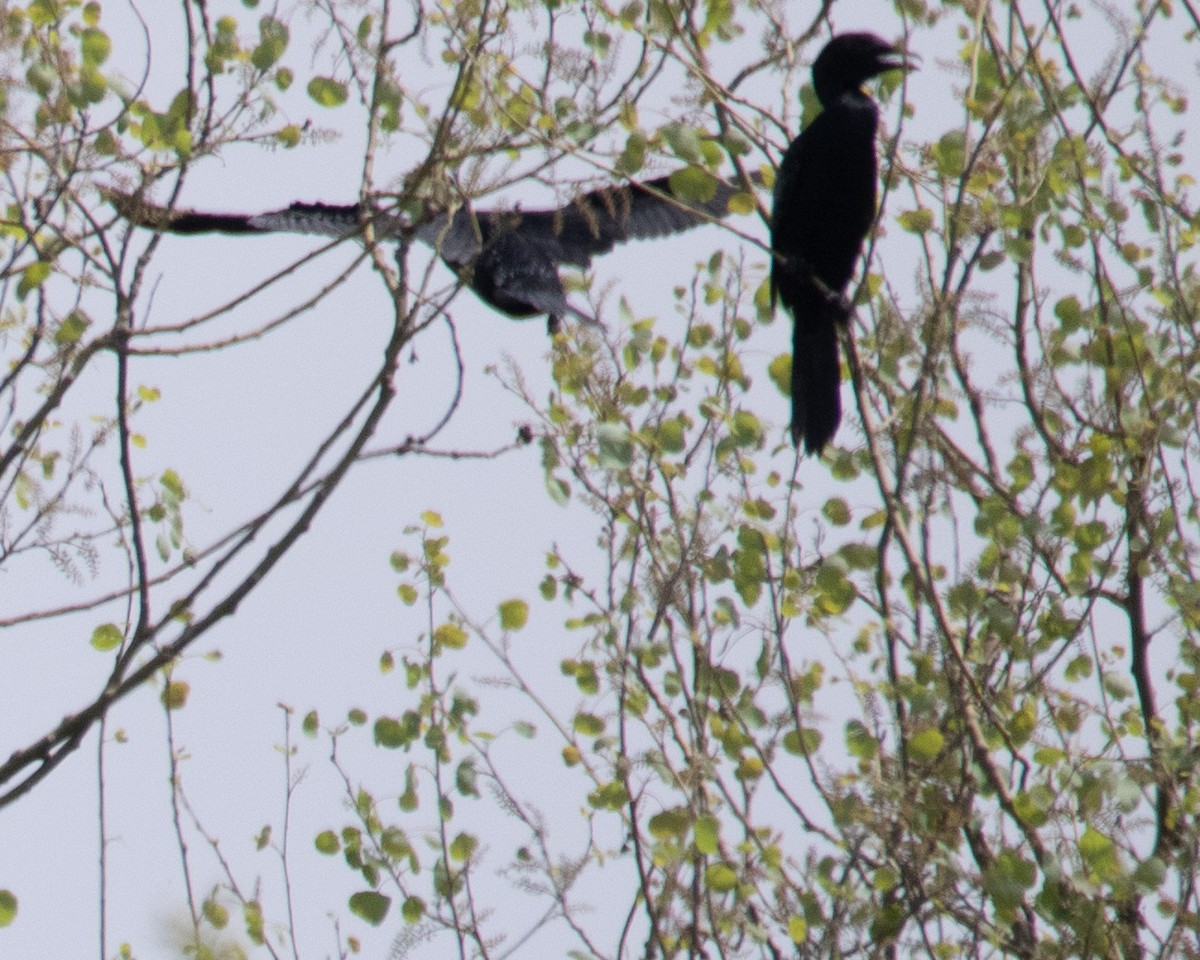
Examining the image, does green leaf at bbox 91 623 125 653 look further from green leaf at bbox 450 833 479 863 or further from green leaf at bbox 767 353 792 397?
green leaf at bbox 767 353 792 397

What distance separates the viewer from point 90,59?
2.82 meters

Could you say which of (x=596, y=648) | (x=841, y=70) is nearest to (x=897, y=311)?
(x=596, y=648)

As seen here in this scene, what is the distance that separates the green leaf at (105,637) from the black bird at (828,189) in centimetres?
237

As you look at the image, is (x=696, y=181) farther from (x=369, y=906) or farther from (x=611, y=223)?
(x=611, y=223)

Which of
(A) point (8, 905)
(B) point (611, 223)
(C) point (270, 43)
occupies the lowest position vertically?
(A) point (8, 905)

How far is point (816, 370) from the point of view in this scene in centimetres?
464

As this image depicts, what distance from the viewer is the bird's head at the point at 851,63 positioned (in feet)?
16.2

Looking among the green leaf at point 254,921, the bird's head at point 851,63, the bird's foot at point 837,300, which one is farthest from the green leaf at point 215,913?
the bird's head at point 851,63

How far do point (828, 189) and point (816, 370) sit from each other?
0.64 m

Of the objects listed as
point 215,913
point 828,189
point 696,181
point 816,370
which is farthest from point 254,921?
point 828,189

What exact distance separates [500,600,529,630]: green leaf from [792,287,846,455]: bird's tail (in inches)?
47.2

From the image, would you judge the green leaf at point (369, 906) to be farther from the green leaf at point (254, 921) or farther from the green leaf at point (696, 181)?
the green leaf at point (696, 181)

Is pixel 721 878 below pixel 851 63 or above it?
below

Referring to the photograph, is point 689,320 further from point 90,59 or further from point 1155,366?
point 90,59
